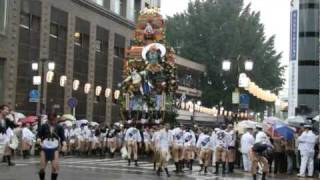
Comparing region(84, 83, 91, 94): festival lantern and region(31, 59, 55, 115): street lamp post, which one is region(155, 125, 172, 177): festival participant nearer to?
region(31, 59, 55, 115): street lamp post

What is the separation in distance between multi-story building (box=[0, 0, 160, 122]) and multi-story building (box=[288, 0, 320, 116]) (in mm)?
16603

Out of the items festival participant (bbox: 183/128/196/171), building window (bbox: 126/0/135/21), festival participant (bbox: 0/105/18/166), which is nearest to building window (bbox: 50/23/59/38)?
building window (bbox: 126/0/135/21)

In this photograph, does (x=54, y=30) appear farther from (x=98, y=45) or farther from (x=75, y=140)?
(x=75, y=140)

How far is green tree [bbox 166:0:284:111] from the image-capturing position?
72.6 m

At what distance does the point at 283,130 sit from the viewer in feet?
88.0

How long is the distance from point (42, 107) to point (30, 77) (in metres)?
2.63

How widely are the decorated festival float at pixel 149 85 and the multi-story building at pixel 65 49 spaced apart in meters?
6.41

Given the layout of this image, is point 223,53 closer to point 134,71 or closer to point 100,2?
point 100,2

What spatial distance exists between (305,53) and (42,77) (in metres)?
18.2

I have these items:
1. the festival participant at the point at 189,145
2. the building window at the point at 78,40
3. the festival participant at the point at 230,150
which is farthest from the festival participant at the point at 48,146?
the building window at the point at 78,40

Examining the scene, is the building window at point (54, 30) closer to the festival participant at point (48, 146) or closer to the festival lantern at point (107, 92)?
the festival lantern at point (107, 92)

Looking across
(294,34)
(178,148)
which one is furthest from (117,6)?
(178,148)

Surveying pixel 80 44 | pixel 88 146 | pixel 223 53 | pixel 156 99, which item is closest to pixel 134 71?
pixel 156 99

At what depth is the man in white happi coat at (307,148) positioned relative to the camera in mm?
24703
